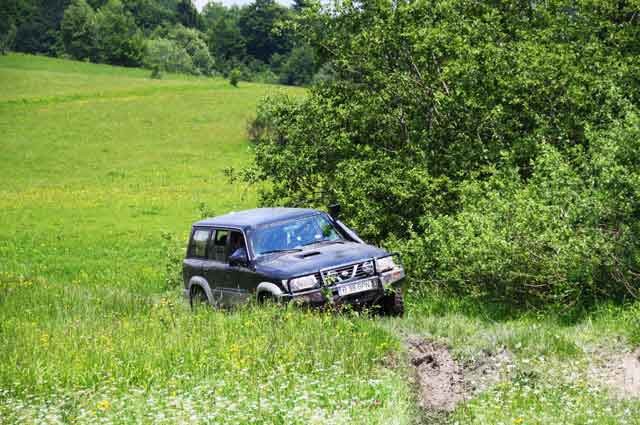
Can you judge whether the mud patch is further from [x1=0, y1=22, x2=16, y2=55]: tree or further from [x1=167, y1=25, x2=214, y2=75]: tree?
[x1=167, y1=25, x2=214, y2=75]: tree

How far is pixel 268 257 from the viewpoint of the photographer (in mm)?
12938

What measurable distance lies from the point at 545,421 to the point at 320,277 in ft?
16.1

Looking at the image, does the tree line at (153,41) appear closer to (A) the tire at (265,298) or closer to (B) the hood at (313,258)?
(B) the hood at (313,258)

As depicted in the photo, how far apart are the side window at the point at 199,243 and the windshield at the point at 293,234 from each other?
1312 mm

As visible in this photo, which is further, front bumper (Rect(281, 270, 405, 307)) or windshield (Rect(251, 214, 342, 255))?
windshield (Rect(251, 214, 342, 255))

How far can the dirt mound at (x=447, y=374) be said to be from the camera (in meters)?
9.05

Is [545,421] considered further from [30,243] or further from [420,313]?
[30,243]

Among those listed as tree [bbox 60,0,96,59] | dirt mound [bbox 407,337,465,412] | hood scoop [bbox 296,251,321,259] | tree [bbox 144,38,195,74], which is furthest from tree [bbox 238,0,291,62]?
dirt mound [bbox 407,337,465,412]

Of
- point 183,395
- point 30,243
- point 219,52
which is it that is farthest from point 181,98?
point 183,395

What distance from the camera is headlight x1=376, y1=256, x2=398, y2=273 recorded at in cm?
1239

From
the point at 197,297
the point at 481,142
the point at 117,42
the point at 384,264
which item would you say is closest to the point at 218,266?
the point at 197,297

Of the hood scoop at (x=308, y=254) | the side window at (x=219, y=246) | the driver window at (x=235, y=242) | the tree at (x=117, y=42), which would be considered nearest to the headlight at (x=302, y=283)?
the hood scoop at (x=308, y=254)

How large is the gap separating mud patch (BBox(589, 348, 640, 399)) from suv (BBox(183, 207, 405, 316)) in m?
3.41

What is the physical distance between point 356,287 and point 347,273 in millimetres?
217
